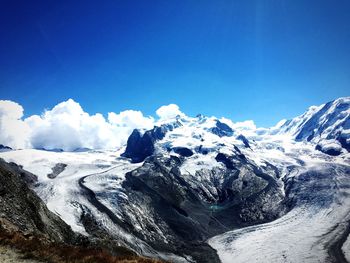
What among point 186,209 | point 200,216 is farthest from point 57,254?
point 186,209

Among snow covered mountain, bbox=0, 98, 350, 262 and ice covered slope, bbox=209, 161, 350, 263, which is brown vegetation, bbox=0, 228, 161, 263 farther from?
ice covered slope, bbox=209, 161, 350, 263

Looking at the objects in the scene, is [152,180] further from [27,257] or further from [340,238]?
[27,257]

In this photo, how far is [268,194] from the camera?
632 feet

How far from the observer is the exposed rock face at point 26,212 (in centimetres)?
3928

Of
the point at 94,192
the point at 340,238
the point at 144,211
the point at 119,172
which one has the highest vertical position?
the point at 119,172

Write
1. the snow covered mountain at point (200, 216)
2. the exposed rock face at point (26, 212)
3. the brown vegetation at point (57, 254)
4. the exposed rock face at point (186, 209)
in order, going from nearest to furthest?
the brown vegetation at point (57, 254), the exposed rock face at point (26, 212), the snow covered mountain at point (200, 216), the exposed rock face at point (186, 209)

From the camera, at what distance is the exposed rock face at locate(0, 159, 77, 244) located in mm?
39275

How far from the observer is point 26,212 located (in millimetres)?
44344

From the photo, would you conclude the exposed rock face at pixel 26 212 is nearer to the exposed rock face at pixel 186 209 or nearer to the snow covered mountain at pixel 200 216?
the snow covered mountain at pixel 200 216

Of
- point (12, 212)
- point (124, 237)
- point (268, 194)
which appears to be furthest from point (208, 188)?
point (12, 212)

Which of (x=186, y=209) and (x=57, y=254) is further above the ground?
(x=186, y=209)

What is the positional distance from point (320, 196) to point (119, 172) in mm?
101523

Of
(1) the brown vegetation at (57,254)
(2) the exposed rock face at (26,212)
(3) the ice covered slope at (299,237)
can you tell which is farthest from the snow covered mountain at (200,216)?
(1) the brown vegetation at (57,254)

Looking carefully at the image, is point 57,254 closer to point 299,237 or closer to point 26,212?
point 26,212
